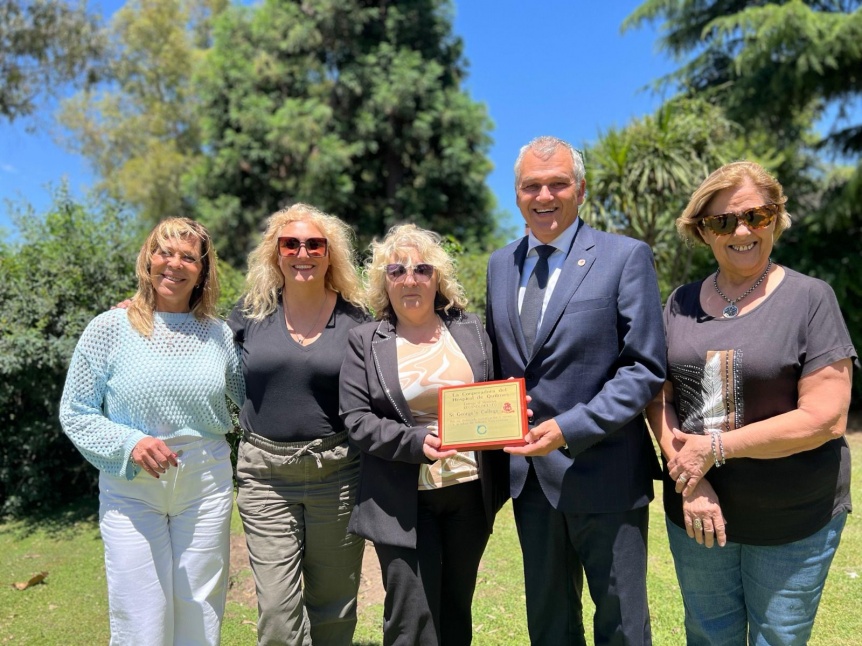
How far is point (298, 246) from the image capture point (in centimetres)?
329

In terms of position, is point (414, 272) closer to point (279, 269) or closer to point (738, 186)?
point (279, 269)

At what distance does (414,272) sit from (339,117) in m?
16.6

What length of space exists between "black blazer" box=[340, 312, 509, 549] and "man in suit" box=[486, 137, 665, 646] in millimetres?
135

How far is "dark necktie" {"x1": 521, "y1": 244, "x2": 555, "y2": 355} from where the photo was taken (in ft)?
9.22

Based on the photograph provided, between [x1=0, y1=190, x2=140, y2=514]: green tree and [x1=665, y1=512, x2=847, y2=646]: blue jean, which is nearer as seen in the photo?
[x1=665, y1=512, x2=847, y2=646]: blue jean

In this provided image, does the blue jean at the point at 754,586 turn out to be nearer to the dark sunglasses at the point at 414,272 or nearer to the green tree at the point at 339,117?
the dark sunglasses at the point at 414,272

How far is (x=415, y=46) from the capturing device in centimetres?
1872

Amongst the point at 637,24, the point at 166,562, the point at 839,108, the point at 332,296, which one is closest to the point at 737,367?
the point at 332,296

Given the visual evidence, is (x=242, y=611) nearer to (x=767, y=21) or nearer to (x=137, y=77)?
(x=767, y=21)

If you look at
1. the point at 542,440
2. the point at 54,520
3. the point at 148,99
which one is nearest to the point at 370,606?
the point at 542,440

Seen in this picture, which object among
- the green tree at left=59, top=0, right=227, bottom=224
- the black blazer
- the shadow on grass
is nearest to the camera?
the black blazer

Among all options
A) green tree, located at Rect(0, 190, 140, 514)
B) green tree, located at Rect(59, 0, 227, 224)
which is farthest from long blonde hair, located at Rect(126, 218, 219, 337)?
green tree, located at Rect(59, 0, 227, 224)

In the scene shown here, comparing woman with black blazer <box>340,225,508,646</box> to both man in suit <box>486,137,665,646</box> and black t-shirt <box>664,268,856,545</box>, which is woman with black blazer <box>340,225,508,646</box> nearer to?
man in suit <box>486,137,665,646</box>

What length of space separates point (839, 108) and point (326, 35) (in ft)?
43.1
